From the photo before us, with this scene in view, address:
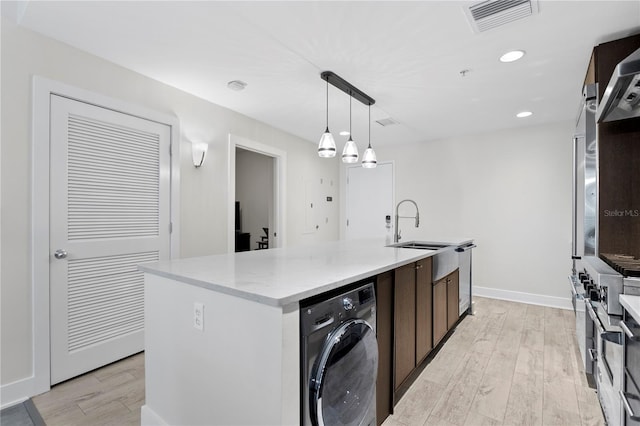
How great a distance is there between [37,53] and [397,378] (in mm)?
3211

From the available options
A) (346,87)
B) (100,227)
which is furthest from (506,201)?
(100,227)

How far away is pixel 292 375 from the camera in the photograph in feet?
3.91

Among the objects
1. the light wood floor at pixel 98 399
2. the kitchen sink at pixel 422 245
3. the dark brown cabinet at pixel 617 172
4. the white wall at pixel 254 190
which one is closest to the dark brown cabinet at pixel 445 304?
the kitchen sink at pixel 422 245

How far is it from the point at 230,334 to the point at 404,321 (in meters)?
1.16

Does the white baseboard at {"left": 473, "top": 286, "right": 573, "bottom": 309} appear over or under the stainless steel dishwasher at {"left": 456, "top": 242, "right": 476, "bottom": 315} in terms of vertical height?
under

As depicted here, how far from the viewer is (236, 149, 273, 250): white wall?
6086 mm

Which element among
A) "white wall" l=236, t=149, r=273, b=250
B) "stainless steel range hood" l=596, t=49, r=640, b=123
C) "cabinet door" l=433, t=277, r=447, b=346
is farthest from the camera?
"white wall" l=236, t=149, r=273, b=250

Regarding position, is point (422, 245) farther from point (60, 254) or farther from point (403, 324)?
point (60, 254)

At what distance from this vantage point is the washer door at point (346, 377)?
128 centimetres

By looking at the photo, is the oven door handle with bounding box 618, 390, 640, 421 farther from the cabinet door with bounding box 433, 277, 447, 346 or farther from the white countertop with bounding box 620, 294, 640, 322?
the cabinet door with bounding box 433, 277, 447, 346

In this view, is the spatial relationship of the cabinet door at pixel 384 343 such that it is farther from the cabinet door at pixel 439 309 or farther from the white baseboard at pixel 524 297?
the white baseboard at pixel 524 297

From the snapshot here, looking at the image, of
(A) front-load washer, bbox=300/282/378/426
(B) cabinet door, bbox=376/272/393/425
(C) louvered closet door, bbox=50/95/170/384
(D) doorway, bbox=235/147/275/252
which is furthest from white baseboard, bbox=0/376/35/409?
(D) doorway, bbox=235/147/275/252

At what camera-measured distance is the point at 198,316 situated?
4.79 feet

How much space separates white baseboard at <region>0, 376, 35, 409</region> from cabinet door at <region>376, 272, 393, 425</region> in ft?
7.44
